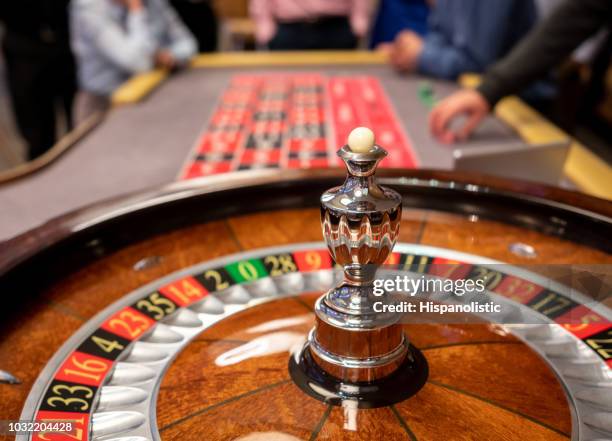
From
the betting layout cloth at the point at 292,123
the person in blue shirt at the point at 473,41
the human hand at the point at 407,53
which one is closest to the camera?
the betting layout cloth at the point at 292,123

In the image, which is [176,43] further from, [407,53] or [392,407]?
[392,407]

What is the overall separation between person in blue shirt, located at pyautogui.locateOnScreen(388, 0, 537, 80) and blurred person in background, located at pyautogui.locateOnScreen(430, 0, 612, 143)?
0.82m

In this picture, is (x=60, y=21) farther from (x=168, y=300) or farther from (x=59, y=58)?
(x=168, y=300)

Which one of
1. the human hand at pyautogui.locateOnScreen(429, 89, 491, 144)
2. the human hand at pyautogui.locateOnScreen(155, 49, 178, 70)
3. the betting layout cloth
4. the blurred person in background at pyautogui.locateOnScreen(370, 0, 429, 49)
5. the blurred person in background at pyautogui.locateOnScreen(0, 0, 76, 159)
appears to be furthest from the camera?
the blurred person in background at pyautogui.locateOnScreen(370, 0, 429, 49)

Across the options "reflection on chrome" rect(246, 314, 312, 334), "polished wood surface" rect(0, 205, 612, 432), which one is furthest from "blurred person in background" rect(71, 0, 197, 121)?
"reflection on chrome" rect(246, 314, 312, 334)

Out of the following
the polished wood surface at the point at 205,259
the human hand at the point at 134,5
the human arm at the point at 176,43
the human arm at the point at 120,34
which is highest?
the polished wood surface at the point at 205,259

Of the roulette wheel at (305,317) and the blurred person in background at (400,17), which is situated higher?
the roulette wheel at (305,317)

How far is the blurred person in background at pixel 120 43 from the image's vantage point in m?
3.47

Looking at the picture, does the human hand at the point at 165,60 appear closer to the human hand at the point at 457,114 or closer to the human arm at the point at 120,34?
the human arm at the point at 120,34

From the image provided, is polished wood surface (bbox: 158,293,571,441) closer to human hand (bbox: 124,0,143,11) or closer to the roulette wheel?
the roulette wheel

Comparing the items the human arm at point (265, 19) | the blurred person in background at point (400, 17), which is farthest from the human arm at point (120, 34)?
the blurred person in background at point (400, 17)

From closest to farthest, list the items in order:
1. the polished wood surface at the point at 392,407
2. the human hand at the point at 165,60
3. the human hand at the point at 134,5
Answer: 1. the polished wood surface at the point at 392,407
2. the human hand at the point at 165,60
3. the human hand at the point at 134,5

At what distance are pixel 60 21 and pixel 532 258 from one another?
177 inches

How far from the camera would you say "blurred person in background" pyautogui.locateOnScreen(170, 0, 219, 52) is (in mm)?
6668
